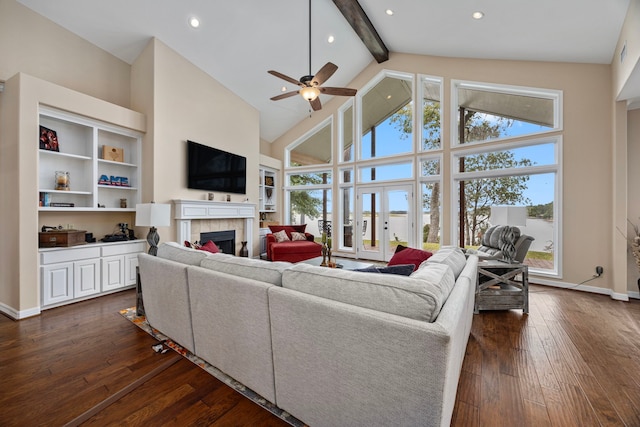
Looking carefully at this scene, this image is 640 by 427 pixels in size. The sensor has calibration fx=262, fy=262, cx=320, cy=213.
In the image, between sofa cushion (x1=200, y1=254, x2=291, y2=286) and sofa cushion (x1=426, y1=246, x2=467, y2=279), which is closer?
sofa cushion (x1=200, y1=254, x2=291, y2=286)

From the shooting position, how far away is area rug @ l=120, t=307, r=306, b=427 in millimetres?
1471

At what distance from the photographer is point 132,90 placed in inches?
171

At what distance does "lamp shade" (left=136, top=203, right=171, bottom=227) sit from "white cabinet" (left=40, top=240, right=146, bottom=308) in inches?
47.5

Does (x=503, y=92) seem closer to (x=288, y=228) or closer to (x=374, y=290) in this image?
(x=288, y=228)

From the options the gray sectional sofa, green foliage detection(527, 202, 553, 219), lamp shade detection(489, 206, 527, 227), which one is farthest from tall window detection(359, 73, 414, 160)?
the gray sectional sofa

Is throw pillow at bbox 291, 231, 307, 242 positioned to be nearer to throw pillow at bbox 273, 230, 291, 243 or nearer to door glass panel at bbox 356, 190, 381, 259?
throw pillow at bbox 273, 230, 291, 243

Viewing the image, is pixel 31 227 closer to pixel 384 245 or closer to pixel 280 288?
pixel 280 288

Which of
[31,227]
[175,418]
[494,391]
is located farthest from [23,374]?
[494,391]

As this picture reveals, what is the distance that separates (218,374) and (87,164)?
3.69m

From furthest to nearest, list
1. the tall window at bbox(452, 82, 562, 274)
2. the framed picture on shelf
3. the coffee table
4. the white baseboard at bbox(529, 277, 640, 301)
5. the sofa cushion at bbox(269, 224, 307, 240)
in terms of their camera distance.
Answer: the sofa cushion at bbox(269, 224, 307, 240) → the coffee table → the tall window at bbox(452, 82, 562, 274) → the white baseboard at bbox(529, 277, 640, 301) → the framed picture on shelf

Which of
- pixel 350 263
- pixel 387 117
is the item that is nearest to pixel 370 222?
pixel 350 263

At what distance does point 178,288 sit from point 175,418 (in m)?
0.86

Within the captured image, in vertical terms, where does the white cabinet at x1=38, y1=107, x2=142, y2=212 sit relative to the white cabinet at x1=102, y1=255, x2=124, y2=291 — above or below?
above

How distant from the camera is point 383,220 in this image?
6027 mm
